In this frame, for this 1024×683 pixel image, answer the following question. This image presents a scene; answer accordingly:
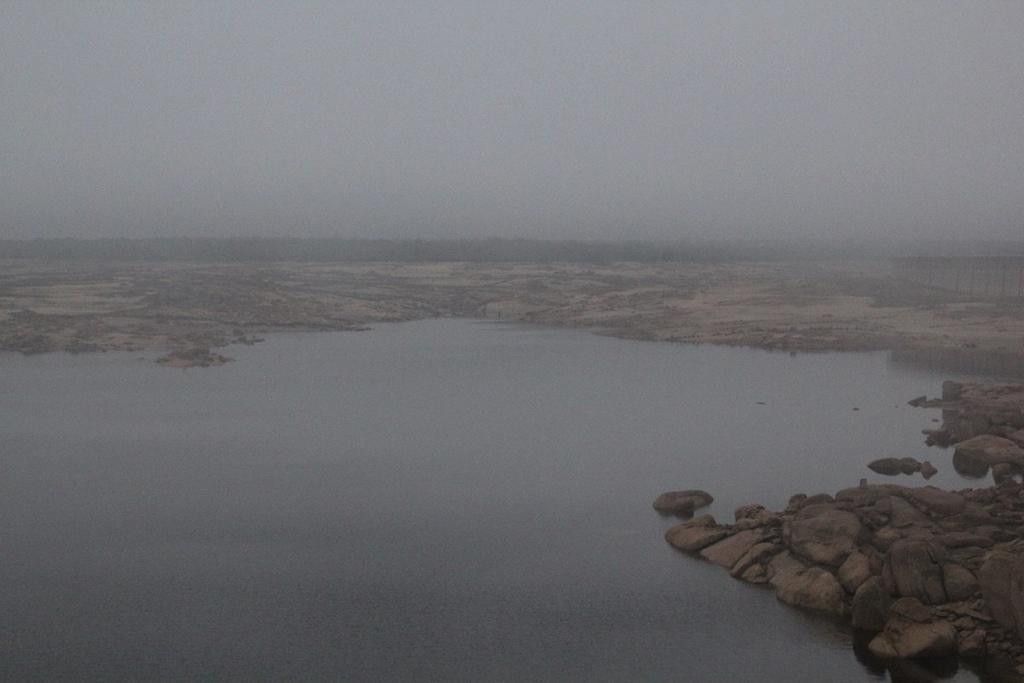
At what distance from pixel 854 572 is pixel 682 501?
136 inches

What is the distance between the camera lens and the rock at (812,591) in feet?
33.3

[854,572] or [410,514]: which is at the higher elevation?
[854,572]

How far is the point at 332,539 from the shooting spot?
40.4 ft

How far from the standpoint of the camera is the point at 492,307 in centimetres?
4684

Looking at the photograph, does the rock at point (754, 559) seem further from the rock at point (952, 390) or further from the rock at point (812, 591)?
the rock at point (952, 390)

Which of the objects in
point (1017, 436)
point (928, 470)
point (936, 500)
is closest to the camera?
point (936, 500)

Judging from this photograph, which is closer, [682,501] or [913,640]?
[913,640]

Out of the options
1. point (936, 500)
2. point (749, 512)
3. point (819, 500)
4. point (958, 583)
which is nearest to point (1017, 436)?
point (936, 500)

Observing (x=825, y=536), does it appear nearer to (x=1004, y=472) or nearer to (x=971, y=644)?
(x=971, y=644)

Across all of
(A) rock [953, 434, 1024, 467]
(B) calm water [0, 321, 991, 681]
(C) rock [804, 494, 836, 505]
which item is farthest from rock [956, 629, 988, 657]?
(A) rock [953, 434, 1024, 467]

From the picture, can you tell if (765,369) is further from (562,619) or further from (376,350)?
(562,619)

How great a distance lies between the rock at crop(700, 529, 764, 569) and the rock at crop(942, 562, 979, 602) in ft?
7.12

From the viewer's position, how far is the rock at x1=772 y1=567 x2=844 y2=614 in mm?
10141

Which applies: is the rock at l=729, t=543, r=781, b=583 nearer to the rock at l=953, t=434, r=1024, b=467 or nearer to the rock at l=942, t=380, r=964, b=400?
the rock at l=953, t=434, r=1024, b=467
